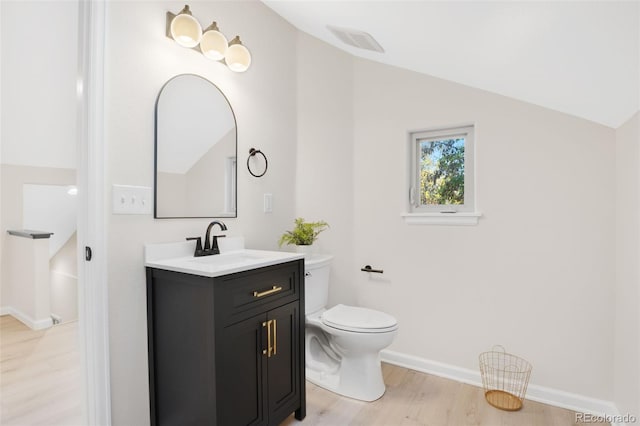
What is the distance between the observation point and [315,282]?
7.50 feet

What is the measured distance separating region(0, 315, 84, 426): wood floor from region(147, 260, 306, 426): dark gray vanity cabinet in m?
0.39

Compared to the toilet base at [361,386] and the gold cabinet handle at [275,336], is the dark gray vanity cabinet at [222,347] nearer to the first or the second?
the gold cabinet handle at [275,336]

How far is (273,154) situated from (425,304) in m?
1.50

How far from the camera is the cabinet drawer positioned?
1377mm

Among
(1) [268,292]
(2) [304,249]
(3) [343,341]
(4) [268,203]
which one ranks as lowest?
(3) [343,341]

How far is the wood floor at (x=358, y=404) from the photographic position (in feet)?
5.91

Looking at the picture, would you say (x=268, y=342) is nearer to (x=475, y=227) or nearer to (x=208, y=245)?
(x=208, y=245)

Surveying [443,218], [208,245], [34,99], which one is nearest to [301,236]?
[208,245]

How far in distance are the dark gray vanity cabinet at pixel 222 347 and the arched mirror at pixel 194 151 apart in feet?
1.37

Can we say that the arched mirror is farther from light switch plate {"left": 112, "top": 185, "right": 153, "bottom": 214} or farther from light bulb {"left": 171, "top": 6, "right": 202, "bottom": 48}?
light bulb {"left": 171, "top": 6, "right": 202, "bottom": 48}

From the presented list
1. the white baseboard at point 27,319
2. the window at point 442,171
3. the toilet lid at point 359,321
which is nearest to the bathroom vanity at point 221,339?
the toilet lid at point 359,321

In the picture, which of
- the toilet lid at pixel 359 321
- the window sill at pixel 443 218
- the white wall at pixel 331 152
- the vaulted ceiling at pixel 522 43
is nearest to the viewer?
the vaulted ceiling at pixel 522 43

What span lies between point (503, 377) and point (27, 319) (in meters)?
4.20
